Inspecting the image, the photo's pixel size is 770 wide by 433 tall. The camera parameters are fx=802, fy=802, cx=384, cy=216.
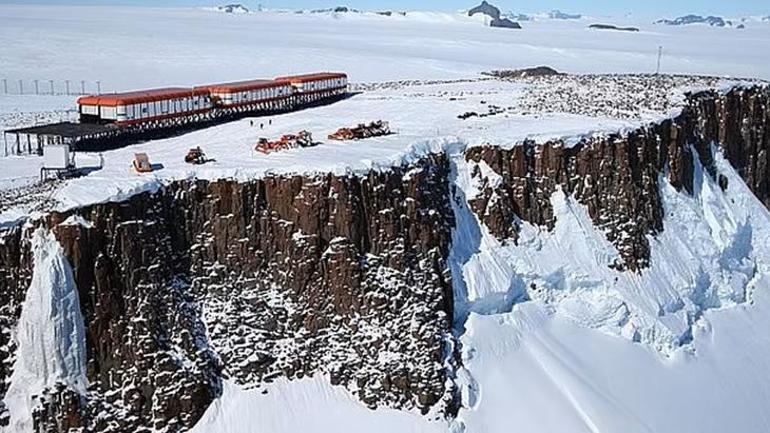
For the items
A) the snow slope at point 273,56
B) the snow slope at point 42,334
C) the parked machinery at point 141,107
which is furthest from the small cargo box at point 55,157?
the snow slope at point 273,56

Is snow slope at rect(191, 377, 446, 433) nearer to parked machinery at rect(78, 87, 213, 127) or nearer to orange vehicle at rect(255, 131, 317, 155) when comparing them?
orange vehicle at rect(255, 131, 317, 155)

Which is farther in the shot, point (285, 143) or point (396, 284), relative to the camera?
point (285, 143)

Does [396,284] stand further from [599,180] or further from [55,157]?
[55,157]

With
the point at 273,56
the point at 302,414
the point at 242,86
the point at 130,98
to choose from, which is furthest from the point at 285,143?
the point at 273,56

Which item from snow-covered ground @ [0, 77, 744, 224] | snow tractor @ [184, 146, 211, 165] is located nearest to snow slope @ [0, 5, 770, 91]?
snow-covered ground @ [0, 77, 744, 224]

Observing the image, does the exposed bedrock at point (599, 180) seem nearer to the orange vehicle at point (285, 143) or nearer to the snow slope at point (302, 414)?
the orange vehicle at point (285, 143)

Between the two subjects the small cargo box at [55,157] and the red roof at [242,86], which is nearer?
the small cargo box at [55,157]
